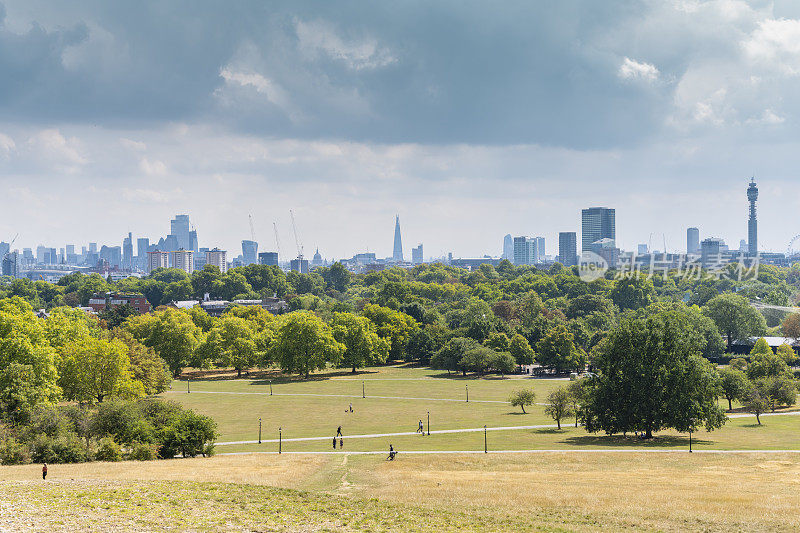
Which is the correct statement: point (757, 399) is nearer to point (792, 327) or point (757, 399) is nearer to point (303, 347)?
point (303, 347)

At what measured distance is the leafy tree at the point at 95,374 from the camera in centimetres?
6881

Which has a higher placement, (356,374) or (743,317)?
(743,317)

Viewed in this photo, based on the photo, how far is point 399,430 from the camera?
64.4 m

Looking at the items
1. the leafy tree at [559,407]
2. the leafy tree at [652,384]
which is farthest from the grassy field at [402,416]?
the leafy tree at [652,384]

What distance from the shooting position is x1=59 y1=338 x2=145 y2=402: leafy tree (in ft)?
226

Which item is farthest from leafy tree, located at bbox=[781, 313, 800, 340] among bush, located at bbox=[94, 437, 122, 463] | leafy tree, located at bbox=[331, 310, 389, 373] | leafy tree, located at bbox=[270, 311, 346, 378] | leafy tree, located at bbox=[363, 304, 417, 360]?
bush, located at bbox=[94, 437, 122, 463]

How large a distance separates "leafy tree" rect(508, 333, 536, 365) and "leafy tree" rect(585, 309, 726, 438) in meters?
48.9

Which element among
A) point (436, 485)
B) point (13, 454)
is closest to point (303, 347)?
point (13, 454)

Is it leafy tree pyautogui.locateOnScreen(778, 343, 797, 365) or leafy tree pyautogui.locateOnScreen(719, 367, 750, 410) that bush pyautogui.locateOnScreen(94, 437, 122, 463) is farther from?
leafy tree pyautogui.locateOnScreen(778, 343, 797, 365)

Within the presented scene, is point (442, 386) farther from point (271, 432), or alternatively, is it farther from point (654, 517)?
point (654, 517)

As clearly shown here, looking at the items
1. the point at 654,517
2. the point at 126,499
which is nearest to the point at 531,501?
the point at 654,517

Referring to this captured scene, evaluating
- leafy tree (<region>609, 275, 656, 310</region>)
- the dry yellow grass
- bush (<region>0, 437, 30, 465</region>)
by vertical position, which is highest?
leafy tree (<region>609, 275, 656, 310</region>)

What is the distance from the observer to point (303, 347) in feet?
350

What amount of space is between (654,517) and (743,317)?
108127 mm
